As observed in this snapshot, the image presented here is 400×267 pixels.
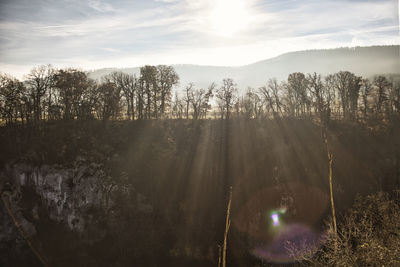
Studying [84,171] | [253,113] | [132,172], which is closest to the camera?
[84,171]

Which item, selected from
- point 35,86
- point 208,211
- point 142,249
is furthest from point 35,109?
point 208,211

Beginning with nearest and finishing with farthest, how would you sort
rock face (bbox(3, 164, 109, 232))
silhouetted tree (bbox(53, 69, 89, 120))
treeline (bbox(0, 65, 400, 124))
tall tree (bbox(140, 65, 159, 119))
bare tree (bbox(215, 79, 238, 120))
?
rock face (bbox(3, 164, 109, 232)) → treeline (bbox(0, 65, 400, 124)) → silhouetted tree (bbox(53, 69, 89, 120)) → tall tree (bbox(140, 65, 159, 119)) → bare tree (bbox(215, 79, 238, 120))

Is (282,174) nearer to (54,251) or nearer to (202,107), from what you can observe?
(202,107)

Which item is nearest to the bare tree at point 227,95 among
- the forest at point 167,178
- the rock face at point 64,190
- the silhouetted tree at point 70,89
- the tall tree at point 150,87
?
the forest at point 167,178

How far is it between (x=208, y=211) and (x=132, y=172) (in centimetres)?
1231

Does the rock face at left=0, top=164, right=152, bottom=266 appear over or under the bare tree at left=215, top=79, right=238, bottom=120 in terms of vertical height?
under

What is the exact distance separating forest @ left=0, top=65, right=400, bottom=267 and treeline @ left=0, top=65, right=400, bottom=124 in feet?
0.99

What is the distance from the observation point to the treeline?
127 feet

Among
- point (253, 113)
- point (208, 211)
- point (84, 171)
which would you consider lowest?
point (208, 211)

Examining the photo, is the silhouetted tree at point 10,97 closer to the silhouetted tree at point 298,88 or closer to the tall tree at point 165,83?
the tall tree at point 165,83

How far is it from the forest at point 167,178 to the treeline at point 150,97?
30cm

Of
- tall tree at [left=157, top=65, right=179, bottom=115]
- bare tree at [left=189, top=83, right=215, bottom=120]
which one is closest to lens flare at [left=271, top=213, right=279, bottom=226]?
bare tree at [left=189, top=83, right=215, bottom=120]

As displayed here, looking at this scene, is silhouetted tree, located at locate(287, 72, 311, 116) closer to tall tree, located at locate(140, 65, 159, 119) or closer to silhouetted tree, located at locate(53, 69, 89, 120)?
tall tree, located at locate(140, 65, 159, 119)

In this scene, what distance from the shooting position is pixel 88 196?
102 feet
